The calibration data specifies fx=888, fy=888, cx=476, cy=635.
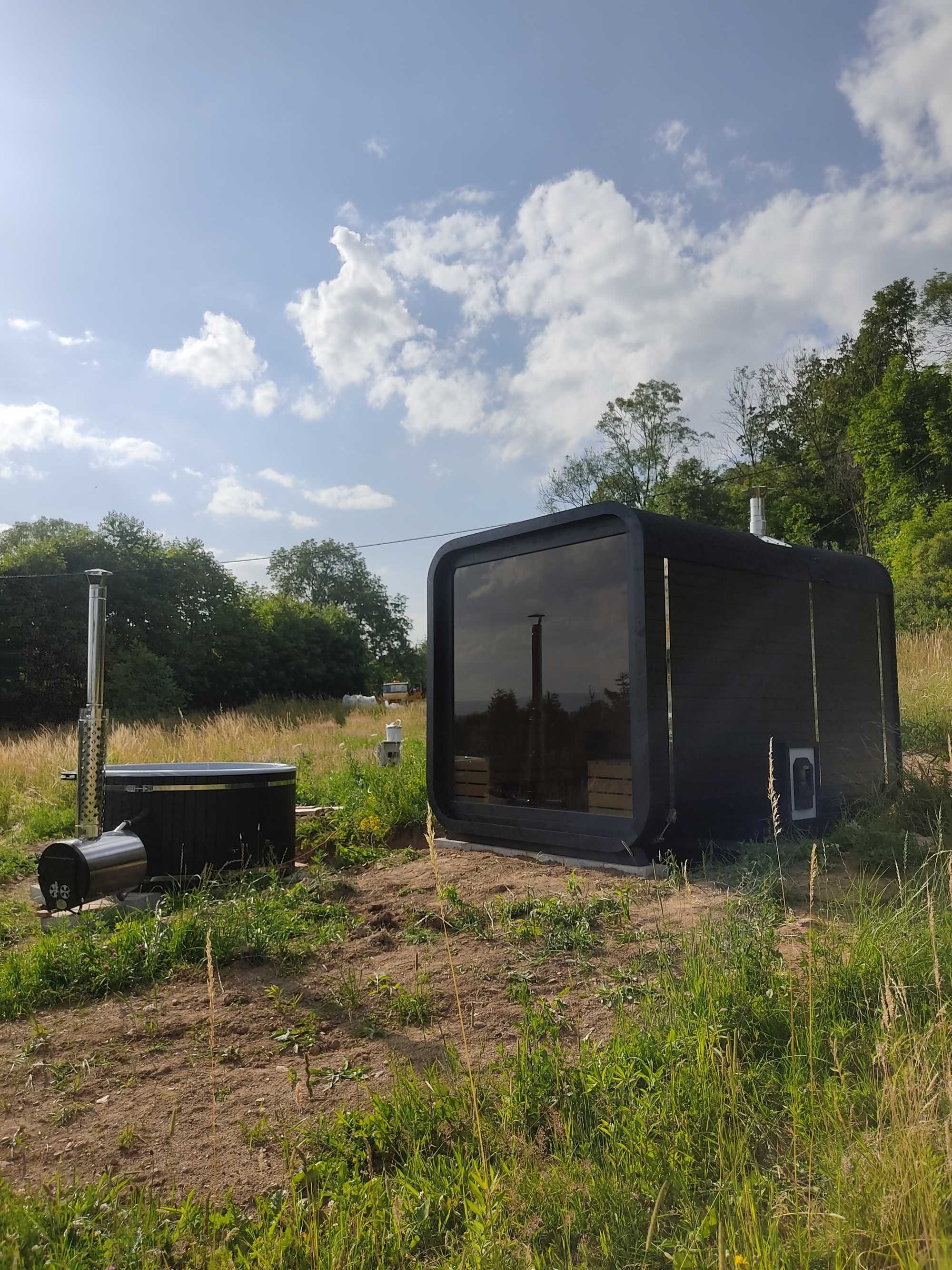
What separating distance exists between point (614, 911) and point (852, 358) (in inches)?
1285

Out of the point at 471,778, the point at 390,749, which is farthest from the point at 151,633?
the point at 471,778

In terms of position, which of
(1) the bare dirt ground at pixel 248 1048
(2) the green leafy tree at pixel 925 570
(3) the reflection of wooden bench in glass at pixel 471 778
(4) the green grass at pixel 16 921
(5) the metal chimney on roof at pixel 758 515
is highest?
(2) the green leafy tree at pixel 925 570

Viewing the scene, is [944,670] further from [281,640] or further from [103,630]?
[281,640]

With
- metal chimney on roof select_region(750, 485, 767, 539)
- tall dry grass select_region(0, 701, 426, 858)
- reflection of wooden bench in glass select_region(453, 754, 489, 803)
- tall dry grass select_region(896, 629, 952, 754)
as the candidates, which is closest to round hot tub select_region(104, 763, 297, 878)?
reflection of wooden bench in glass select_region(453, 754, 489, 803)

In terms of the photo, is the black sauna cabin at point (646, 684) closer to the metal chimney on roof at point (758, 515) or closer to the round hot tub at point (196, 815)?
the metal chimney on roof at point (758, 515)

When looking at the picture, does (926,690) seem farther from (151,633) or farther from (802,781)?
(151,633)

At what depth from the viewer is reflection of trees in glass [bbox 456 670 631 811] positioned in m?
6.06

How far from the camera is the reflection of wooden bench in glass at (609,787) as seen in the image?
19.2 ft

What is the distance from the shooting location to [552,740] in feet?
21.5

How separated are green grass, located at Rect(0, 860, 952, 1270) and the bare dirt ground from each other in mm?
166

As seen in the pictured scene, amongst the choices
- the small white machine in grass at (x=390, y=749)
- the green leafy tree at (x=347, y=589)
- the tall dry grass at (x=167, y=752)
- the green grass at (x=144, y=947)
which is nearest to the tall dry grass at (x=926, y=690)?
the small white machine in grass at (x=390, y=749)

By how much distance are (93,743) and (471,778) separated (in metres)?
2.94

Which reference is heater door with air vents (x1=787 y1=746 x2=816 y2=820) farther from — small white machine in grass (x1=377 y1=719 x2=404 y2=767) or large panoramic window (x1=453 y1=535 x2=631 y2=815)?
small white machine in grass (x1=377 y1=719 x2=404 y2=767)

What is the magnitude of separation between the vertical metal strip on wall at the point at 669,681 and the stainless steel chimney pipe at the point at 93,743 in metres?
3.43
